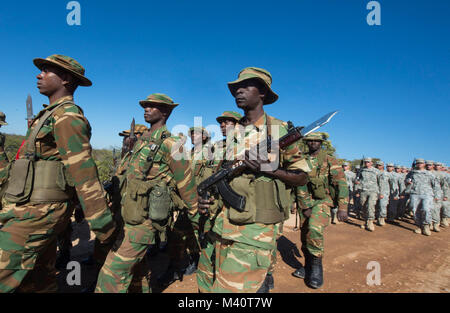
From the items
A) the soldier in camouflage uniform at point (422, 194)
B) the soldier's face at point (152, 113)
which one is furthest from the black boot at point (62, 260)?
the soldier in camouflage uniform at point (422, 194)

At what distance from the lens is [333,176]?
199 inches

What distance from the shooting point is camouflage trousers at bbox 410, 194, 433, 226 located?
905 cm

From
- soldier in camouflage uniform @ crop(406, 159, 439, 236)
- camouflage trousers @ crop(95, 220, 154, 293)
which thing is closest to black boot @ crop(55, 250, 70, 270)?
camouflage trousers @ crop(95, 220, 154, 293)

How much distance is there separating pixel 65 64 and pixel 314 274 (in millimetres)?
5187

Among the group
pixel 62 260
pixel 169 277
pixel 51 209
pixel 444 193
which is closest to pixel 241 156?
pixel 51 209

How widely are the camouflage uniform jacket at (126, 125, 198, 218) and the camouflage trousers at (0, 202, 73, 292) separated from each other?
0.95m

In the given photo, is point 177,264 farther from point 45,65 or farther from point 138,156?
point 45,65

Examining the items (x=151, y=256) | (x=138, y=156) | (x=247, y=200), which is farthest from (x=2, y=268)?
(x=151, y=256)

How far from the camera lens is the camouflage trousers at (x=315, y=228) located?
4477mm

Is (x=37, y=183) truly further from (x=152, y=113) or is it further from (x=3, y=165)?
(x=3, y=165)

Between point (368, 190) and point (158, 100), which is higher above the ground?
point (158, 100)

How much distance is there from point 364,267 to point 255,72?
538 cm

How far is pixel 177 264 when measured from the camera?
4.39 metres

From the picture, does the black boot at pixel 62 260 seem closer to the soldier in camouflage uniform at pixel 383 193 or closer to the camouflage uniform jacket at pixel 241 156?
the camouflage uniform jacket at pixel 241 156
